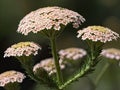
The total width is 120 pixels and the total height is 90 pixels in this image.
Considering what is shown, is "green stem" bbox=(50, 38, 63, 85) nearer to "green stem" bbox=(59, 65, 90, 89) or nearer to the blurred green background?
"green stem" bbox=(59, 65, 90, 89)

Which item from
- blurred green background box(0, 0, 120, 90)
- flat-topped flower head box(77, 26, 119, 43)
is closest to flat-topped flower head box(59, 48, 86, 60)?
flat-topped flower head box(77, 26, 119, 43)

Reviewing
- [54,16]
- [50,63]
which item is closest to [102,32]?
[54,16]

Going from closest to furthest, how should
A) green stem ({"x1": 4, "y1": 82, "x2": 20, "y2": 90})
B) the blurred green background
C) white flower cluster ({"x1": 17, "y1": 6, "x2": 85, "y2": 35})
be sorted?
1. white flower cluster ({"x1": 17, "y1": 6, "x2": 85, "y2": 35})
2. green stem ({"x1": 4, "y1": 82, "x2": 20, "y2": 90})
3. the blurred green background

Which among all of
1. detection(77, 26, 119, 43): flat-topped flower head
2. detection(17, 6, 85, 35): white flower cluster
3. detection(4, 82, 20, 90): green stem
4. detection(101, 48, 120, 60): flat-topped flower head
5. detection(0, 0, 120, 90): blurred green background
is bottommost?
detection(0, 0, 120, 90): blurred green background

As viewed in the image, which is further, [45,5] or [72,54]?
[45,5]

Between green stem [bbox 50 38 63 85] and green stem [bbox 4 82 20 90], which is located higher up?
green stem [bbox 50 38 63 85]

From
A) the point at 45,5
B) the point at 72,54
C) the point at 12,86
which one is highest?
the point at 12,86

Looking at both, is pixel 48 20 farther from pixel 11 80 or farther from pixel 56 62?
pixel 11 80

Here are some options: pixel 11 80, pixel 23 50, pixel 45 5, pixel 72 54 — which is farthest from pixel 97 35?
pixel 45 5

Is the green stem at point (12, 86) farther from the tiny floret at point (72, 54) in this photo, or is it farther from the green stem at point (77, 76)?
the tiny floret at point (72, 54)
